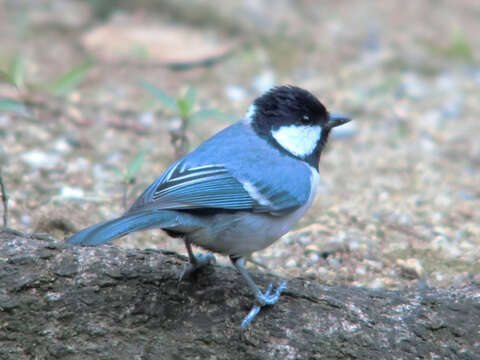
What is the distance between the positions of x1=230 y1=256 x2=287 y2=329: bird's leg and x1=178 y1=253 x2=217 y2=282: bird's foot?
16 centimetres

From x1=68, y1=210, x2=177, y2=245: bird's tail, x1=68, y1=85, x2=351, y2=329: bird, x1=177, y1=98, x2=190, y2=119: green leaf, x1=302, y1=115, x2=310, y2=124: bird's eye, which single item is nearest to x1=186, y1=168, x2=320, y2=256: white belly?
x1=68, y1=85, x2=351, y2=329: bird

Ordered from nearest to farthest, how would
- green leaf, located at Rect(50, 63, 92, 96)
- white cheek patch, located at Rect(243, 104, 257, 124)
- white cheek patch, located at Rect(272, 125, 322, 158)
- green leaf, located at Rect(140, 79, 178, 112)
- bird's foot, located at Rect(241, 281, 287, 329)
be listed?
bird's foot, located at Rect(241, 281, 287, 329), white cheek patch, located at Rect(272, 125, 322, 158), white cheek patch, located at Rect(243, 104, 257, 124), green leaf, located at Rect(140, 79, 178, 112), green leaf, located at Rect(50, 63, 92, 96)

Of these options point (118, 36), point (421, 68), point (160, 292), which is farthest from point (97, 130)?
point (421, 68)

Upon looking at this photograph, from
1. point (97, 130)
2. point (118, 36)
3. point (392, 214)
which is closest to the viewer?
point (392, 214)

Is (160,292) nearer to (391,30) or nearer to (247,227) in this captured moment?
(247,227)

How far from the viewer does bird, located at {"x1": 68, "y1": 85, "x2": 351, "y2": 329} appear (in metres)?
2.83

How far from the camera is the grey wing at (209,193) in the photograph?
2881 mm

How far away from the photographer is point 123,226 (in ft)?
8.68

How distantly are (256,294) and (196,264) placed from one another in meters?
0.36

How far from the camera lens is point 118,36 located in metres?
6.98

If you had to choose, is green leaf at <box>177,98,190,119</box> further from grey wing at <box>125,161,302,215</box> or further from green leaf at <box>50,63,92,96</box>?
green leaf at <box>50,63,92,96</box>

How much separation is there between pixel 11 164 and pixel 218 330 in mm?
2551

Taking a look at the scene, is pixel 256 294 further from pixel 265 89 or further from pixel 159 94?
pixel 265 89

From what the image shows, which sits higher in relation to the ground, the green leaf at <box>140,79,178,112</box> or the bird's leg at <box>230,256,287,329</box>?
the green leaf at <box>140,79,178,112</box>
